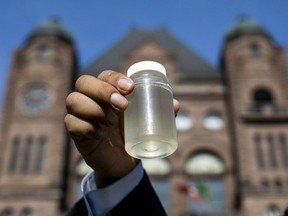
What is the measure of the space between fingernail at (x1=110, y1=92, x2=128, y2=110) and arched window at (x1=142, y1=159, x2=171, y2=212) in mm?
26170

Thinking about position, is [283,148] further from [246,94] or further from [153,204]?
[153,204]

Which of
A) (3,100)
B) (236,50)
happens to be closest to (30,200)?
(3,100)

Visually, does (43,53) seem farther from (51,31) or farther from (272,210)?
(272,210)

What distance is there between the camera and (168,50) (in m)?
35.4

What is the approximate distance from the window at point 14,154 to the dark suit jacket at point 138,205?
2560 cm

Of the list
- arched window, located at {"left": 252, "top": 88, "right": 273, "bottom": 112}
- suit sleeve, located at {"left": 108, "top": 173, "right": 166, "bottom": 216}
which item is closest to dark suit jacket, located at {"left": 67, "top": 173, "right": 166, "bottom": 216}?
suit sleeve, located at {"left": 108, "top": 173, "right": 166, "bottom": 216}

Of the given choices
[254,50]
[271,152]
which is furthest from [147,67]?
[254,50]

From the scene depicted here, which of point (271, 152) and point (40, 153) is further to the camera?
point (40, 153)

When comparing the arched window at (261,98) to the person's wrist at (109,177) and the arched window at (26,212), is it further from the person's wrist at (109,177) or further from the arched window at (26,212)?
the person's wrist at (109,177)

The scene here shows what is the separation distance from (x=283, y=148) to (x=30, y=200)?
45.8 feet

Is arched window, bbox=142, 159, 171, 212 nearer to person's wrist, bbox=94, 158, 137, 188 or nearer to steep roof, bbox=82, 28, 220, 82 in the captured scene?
steep roof, bbox=82, 28, 220, 82

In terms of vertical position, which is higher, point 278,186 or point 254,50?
point 254,50

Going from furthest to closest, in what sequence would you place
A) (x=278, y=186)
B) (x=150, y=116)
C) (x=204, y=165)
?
(x=204, y=165) < (x=278, y=186) < (x=150, y=116)

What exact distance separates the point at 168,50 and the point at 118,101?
33.5m
